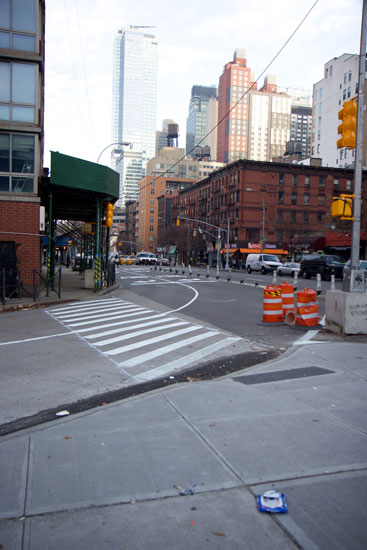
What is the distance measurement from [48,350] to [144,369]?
2470 mm

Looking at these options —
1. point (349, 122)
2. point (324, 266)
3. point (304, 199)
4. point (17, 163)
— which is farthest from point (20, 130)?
point (304, 199)

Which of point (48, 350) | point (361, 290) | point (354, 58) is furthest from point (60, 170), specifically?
point (354, 58)

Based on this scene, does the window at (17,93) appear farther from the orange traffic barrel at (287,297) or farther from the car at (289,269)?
the car at (289,269)

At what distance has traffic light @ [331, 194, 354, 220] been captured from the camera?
10164 millimetres

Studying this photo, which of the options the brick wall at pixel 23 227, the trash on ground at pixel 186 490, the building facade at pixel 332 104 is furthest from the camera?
the building facade at pixel 332 104

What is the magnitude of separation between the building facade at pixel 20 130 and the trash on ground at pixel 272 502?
53.0 feet

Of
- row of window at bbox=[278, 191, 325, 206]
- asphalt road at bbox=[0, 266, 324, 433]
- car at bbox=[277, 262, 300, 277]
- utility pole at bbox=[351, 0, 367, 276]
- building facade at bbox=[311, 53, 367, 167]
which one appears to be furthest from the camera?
building facade at bbox=[311, 53, 367, 167]

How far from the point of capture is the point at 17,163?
18.4 meters

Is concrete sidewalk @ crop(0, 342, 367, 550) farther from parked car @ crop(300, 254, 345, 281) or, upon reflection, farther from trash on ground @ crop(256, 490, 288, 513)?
parked car @ crop(300, 254, 345, 281)

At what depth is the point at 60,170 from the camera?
18734 mm

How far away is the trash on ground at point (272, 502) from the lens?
3179 millimetres

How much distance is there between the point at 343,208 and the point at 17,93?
14.4 metres

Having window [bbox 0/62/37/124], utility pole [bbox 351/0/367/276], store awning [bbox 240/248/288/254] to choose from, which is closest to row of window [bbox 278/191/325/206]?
store awning [bbox 240/248/288/254]

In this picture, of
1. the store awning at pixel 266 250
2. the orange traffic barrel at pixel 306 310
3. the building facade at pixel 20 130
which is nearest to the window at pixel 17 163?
the building facade at pixel 20 130
